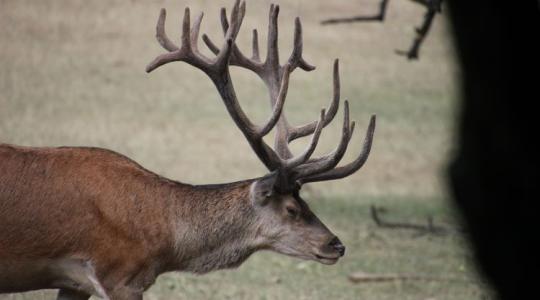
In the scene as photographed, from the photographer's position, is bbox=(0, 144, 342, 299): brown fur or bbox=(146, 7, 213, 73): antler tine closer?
bbox=(0, 144, 342, 299): brown fur

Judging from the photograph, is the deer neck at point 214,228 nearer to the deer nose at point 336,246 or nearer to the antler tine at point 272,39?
the deer nose at point 336,246

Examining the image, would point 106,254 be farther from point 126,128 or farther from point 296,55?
point 126,128

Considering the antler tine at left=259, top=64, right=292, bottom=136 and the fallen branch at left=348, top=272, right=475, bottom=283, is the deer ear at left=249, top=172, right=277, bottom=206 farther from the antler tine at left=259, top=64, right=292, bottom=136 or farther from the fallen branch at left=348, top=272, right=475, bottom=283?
the fallen branch at left=348, top=272, right=475, bottom=283

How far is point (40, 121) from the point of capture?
15469 mm

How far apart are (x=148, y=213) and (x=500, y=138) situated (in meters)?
3.12

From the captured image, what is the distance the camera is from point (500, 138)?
4.08 meters

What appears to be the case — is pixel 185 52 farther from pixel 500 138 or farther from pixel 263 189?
pixel 500 138

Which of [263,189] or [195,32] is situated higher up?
[195,32]

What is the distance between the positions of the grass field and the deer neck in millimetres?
1760

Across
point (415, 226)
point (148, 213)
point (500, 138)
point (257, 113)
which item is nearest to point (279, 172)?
point (148, 213)

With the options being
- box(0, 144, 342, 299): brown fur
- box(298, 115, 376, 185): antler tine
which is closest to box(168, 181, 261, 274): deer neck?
box(0, 144, 342, 299): brown fur

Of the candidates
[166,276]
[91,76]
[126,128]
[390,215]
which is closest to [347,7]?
[91,76]

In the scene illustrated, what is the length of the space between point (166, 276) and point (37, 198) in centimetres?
353

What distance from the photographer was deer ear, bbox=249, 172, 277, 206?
281 inches
